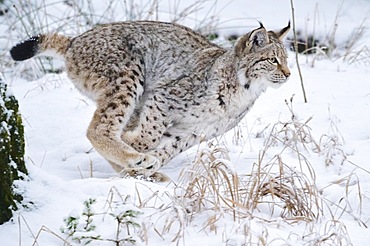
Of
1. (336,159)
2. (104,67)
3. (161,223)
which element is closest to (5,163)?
(161,223)

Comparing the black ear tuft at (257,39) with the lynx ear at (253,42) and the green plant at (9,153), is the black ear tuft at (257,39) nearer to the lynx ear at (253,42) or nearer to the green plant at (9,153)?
the lynx ear at (253,42)

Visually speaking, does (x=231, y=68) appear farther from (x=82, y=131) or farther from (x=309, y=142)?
(x=82, y=131)

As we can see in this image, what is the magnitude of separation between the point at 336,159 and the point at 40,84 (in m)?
2.88

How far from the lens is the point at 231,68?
506 centimetres

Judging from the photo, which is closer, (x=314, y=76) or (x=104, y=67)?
(x=104, y=67)

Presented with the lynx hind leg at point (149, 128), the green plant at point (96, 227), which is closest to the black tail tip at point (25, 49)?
the lynx hind leg at point (149, 128)

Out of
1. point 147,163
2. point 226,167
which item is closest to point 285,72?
point 147,163

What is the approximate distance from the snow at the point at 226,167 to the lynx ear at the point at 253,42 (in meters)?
0.47

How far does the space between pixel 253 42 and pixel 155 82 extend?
0.69m

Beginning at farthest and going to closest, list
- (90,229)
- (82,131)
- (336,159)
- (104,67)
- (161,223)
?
(82,131)
(104,67)
(336,159)
(161,223)
(90,229)

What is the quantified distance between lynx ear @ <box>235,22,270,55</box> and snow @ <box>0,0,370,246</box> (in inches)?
18.5

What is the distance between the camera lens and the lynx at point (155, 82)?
4742 mm

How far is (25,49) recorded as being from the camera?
482cm

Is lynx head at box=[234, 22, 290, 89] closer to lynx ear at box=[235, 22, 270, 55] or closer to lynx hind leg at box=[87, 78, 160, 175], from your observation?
lynx ear at box=[235, 22, 270, 55]
